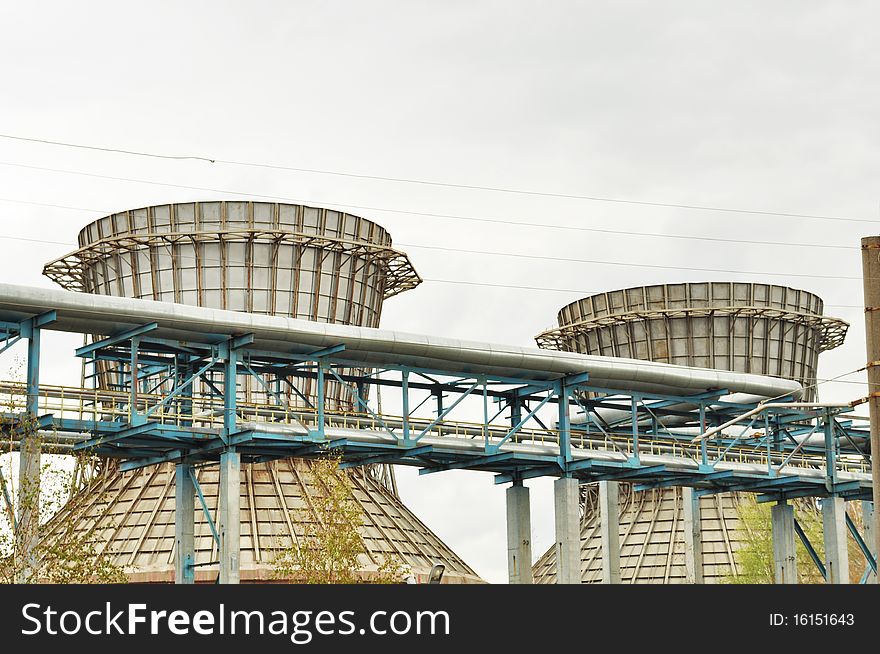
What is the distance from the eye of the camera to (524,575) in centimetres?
5250

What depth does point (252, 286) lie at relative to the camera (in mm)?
68250

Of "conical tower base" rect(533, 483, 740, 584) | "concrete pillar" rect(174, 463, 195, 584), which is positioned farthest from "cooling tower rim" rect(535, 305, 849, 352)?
"concrete pillar" rect(174, 463, 195, 584)

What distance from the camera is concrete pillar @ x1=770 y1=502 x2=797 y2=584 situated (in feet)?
200

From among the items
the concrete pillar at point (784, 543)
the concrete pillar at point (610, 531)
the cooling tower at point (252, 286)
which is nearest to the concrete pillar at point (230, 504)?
the cooling tower at point (252, 286)

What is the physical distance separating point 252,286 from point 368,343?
22.6 metres

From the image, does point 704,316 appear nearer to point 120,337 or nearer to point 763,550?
point 763,550

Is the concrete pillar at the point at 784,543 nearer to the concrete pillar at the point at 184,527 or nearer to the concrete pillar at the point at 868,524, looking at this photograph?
the concrete pillar at the point at 868,524

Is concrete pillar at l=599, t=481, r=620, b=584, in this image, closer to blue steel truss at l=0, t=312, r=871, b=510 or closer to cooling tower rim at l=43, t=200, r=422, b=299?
blue steel truss at l=0, t=312, r=871, b=510

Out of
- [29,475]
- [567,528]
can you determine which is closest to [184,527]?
[29,475]

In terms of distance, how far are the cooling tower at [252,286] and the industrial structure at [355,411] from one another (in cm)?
13

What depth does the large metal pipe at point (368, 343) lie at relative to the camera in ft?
138

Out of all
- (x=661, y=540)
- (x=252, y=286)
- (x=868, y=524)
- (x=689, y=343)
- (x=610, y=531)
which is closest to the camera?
(x=610, y=531)

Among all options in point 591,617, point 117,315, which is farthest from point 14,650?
point 117,315

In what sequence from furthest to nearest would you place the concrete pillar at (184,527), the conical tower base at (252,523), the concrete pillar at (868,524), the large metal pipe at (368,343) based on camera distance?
the concrete pillar at (868,524) → the conical tower base at (252,523) → the concrete pillar at (184,527) → the large metal pipe at (368,343)
